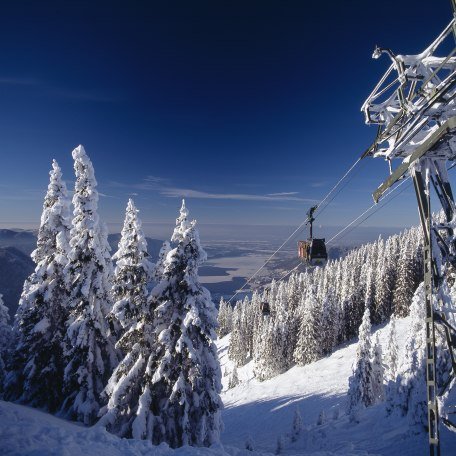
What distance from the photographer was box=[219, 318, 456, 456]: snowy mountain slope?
14.1m

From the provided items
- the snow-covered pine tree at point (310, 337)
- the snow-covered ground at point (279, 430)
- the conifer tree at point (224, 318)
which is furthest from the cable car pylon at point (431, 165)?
the conifer tree at point (224, 318)

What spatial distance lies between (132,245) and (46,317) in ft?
23.7

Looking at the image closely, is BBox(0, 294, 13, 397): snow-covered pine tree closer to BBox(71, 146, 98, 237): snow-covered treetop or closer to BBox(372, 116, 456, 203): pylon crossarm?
→ BBox(71, 146, 98, 237): snow-covered treetop

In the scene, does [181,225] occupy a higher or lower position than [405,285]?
lower

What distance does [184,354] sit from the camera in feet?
50.2

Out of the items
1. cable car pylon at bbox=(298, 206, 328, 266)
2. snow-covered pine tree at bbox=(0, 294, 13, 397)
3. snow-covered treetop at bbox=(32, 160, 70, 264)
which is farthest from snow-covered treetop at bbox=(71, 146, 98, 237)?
snow-covered pine tree at bbox=(0, 294, 13, 397)

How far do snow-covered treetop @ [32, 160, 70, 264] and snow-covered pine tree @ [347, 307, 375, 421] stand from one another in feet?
93.3

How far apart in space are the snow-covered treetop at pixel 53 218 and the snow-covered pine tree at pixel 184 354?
312 inches

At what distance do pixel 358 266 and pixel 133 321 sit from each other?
8188 cm

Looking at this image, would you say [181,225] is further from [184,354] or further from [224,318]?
[224,318]

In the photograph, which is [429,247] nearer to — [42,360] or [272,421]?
[42,360]

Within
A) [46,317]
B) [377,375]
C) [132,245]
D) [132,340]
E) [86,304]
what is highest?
[132,245]

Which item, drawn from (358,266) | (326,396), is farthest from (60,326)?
(358,266)

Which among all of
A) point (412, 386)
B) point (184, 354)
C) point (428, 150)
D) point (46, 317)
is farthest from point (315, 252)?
point (46, 317)
